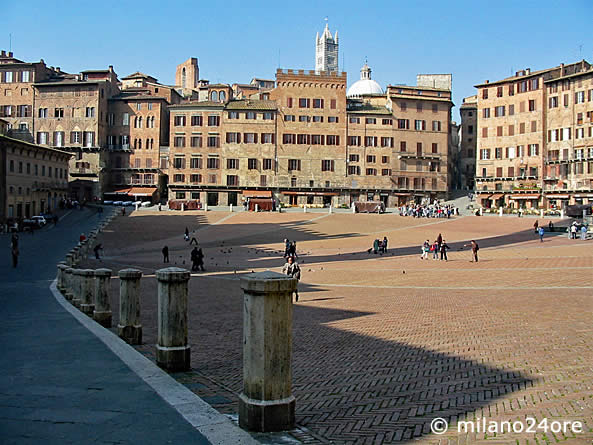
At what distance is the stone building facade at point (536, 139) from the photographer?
232ft

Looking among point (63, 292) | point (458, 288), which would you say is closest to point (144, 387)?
point (63, 292)

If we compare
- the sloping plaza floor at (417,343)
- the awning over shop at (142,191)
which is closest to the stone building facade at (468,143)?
the awning over shop at (142,191)

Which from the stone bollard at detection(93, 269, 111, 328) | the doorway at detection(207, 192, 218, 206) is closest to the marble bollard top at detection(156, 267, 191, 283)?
the stone bollard at detection(93, 269, 111, 328)

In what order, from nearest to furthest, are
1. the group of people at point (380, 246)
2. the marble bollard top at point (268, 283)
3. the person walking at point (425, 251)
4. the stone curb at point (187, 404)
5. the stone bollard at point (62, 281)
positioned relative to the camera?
the stone curb at point (187, 404) < the marble bollard top at point (268, 283) < the stone bollard at point (62, 281) < the person walking at point (425, 251) < the group of people at point (380, 246)

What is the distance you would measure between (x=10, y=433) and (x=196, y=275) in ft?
78.8

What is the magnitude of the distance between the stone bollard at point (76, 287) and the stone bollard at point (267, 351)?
1083cm

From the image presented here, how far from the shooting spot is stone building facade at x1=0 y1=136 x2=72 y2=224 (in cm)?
5644

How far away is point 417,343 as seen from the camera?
10805 mm

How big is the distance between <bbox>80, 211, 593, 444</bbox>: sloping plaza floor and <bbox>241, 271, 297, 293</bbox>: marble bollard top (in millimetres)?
1474

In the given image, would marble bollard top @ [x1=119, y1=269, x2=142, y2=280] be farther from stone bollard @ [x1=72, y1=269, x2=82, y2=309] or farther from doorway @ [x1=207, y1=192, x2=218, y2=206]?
doorway @ [x1=207, y1=192, x2=218, y2=206]

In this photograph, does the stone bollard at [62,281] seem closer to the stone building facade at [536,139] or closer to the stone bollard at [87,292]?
the stone bollard at [87,292]

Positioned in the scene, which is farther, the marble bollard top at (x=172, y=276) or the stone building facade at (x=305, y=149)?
the stone building facade at (x=305, y=149)

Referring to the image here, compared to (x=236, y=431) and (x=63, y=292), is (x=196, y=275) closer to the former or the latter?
(x=63, y=292)

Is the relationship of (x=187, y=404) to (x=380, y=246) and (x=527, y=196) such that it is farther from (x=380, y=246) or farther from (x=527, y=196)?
(x=527, y=196)
